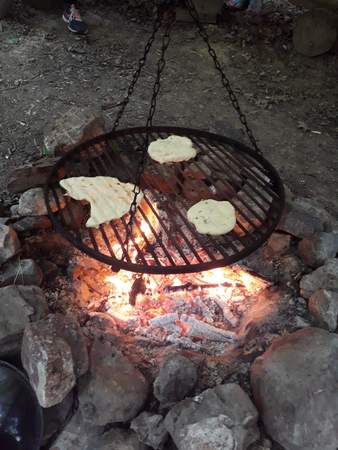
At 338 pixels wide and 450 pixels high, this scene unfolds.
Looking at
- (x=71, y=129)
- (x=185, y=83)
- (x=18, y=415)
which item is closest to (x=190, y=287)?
(x=18, y=415)

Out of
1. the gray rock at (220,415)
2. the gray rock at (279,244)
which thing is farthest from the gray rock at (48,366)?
the gray rock at (279,244)

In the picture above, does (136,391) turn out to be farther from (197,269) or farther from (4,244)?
(4,244)

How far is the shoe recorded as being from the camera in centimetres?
511

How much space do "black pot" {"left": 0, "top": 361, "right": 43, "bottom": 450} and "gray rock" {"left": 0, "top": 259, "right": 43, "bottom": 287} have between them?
1.51 ft

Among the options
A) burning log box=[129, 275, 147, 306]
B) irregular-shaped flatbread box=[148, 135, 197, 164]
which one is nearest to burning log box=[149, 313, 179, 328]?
burning log box=[129, 275, 147, 306]

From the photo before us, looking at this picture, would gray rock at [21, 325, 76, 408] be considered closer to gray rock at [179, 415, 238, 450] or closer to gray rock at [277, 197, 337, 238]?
gray rock at [179, 415, 238, 450]

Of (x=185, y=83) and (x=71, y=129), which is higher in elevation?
(x=71, y=129)

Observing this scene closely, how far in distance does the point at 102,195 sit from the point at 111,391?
1.03 m

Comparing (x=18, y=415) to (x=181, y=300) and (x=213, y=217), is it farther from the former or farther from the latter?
(x=213, y=217)

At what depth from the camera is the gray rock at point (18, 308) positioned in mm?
2131

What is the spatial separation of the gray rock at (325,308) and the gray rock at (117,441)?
105 cm

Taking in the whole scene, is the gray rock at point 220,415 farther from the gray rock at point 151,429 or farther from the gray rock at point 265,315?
the gray rock at point 265,315

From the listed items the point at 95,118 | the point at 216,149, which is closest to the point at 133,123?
the point at 95,118

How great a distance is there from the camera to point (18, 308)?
218 cm
